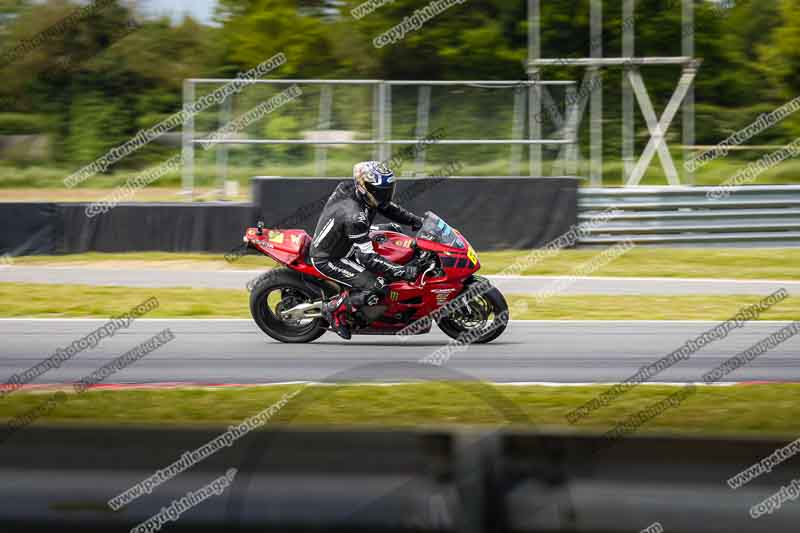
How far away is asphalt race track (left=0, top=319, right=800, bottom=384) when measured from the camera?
30.5 ft

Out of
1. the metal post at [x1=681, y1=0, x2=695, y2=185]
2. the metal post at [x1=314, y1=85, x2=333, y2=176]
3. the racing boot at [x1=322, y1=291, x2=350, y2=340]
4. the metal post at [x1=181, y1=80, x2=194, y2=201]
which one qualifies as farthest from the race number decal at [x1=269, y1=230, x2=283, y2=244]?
the metal post at [x1=681, y1=0, x2=695, y2=185]

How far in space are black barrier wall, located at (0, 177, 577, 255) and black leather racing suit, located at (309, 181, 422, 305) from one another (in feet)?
24.1

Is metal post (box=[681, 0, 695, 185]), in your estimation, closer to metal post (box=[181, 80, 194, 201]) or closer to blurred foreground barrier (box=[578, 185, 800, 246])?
blurred foreground barrier (box=[578, 185, 800, 246])

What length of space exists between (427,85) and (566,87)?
2388 millimetres

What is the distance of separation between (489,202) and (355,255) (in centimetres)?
836

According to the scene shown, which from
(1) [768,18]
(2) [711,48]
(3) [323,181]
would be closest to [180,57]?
(2) [711,48]

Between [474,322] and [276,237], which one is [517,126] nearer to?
[474,322]

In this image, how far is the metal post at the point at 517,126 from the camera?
747 inches

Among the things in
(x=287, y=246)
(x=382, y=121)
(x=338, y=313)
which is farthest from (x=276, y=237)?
(x=382, y=121)

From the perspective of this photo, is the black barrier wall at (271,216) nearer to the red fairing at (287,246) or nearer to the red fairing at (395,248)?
the red fairing at (287,246)

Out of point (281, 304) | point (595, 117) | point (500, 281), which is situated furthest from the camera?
point (595, 117)

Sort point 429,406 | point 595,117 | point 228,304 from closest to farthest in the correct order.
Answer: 1. point 429,406
2. point 228,304
3. point 595,117

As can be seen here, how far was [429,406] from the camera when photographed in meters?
7.97

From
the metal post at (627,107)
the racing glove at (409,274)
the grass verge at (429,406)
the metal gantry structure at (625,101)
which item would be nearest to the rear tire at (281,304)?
the racing glove at (409,274)
